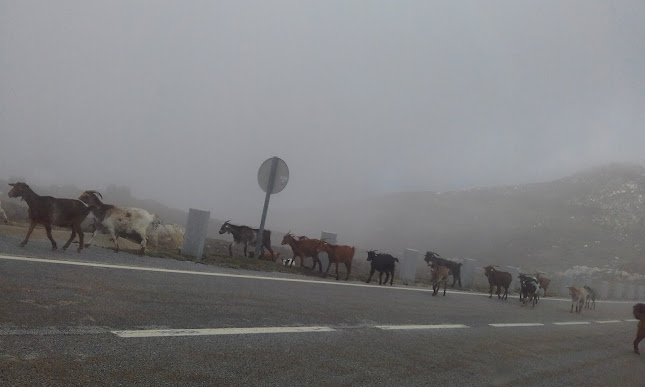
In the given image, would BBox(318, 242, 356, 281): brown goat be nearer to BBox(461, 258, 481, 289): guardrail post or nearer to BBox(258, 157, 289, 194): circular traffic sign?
BBox(258, 157, 289, 194): circular traffic sign

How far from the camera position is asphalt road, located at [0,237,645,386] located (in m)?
3.90

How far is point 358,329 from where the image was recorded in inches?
283

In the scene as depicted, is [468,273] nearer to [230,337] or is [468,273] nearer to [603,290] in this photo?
[230,337]

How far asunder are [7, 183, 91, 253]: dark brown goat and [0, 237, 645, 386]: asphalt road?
486 millimetres

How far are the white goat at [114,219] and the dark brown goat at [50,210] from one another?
0.97 m

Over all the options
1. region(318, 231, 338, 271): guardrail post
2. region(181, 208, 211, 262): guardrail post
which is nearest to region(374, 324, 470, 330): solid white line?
region(181, 208, 211, 262): guardrail post

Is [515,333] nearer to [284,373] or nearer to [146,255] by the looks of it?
[284,373]

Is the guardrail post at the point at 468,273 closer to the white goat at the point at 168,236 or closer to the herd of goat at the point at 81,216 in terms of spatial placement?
the white goat at the point at 168,236

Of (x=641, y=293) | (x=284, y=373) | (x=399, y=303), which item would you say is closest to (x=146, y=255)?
(x=399, y=303)

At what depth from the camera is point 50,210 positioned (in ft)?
29.2

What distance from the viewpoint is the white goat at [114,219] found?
1047 centimetres

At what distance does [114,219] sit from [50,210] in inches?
70.5

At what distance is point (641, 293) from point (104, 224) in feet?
149

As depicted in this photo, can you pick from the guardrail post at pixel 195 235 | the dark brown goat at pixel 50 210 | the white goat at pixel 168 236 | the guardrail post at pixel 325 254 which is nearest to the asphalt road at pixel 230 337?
the dark brown goat at pixel 50 210
